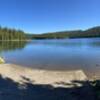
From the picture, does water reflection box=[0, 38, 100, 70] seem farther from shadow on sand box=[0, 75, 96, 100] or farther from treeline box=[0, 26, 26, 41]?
treeline box=[0, 26, 26, 41]

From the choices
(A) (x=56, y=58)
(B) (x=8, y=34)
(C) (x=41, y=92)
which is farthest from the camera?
(B) (x=8, y=34)

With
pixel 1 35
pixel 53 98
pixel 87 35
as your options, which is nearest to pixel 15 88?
pixel 53 98

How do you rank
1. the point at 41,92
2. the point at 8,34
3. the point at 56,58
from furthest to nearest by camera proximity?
the point at 8,34 < the point at 56,58 < the point at 41,92

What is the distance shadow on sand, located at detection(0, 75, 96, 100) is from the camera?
660 cm

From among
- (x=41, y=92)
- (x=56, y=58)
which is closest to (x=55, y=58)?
(x=56, y=58)

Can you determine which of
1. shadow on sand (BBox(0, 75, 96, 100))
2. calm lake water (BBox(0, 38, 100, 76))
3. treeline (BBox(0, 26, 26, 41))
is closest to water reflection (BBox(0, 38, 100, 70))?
calm lake water (BBox(0, 38, 100, 76))

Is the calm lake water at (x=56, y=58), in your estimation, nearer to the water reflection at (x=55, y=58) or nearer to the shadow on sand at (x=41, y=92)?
the water reflection at (x=55, y=58)

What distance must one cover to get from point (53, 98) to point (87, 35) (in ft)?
632

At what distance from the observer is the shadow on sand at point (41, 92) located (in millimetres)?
6598

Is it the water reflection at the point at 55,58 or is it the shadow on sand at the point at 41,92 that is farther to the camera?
the water reflection at the point at 55,58

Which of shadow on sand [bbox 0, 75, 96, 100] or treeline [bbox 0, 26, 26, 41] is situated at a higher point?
treeline [bbox 0, 26, 26, 41]

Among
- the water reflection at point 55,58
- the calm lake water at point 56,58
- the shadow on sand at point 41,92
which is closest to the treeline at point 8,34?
the water reflection at point 55,58

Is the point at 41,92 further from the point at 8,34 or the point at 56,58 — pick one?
the point at 8,34

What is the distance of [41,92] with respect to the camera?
7223 millimetres
